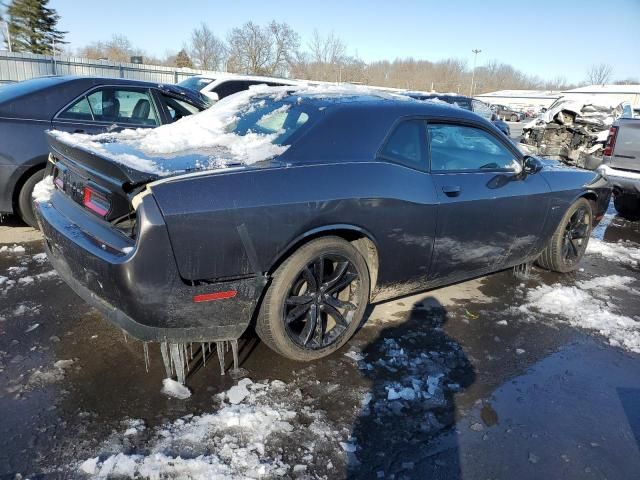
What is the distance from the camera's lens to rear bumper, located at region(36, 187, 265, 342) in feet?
7.54

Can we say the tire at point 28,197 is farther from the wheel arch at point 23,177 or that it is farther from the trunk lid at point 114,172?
the trunk lid at point 114,172

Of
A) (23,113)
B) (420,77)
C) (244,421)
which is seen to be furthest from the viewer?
(420,77)

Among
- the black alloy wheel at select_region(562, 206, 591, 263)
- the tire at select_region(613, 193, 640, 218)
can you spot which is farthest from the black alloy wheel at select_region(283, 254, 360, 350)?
the tire at select_region(613, 193, 640, 218)

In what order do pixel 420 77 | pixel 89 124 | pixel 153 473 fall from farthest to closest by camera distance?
1. pixel 420 77
2. pixel 89 124
3. pixel 153 473

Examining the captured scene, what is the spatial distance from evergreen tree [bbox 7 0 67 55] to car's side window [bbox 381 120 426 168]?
51.0 m

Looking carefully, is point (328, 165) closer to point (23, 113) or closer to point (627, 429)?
point (627, 429)

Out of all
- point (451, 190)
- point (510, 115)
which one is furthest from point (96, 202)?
point (510, 115)

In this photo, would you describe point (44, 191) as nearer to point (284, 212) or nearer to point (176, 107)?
point (284, 212)

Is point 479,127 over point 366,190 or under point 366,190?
over

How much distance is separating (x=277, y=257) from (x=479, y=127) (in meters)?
2.09

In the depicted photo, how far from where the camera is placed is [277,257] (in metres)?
2.67

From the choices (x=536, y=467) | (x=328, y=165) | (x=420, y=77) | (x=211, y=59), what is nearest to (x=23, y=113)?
(x=328, y=165)

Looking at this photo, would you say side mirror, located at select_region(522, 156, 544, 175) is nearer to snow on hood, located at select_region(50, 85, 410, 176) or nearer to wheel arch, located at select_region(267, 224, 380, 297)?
snow on hood, located at select_region(50, 85, 410, 176)

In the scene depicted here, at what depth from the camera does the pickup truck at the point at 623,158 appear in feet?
22.8
